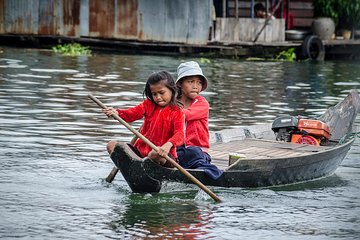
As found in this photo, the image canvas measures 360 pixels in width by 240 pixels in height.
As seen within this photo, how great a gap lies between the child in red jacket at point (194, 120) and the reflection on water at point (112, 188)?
251 millimetres

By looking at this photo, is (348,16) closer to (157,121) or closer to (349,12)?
(349,12)

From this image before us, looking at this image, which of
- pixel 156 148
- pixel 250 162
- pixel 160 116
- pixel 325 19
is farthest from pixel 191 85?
pixel 325 19

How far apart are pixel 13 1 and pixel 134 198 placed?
23.0 m

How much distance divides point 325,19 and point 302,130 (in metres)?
19.5

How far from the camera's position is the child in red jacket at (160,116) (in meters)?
9.05

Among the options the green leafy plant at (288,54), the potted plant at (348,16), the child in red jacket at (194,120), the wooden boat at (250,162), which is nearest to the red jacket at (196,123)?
the child in red jacket at (194,120)

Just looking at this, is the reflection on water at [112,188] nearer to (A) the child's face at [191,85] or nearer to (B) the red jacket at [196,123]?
(B) the red jacket at [196,123]

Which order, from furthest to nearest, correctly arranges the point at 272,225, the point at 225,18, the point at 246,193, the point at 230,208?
the point at 225,18
the point at 246,193
the point at 230,208
the point at 272,225

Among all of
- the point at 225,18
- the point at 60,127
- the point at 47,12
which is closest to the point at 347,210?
the point at 60,127

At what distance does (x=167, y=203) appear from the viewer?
9.17 metres

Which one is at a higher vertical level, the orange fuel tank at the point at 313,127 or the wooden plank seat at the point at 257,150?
the orange fuel tank at the point at 313,127

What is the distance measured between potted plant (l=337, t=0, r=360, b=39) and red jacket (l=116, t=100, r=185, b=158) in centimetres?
2252

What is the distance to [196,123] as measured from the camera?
32.7 ft

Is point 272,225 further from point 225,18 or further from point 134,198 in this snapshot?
point 225,18
